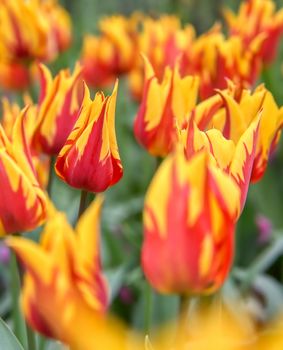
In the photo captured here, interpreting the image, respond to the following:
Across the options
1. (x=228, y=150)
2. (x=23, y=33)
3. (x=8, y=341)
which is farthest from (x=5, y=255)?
(x=228, y=150)

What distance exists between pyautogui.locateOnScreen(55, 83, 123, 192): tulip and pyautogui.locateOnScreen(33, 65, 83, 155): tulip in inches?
8.6

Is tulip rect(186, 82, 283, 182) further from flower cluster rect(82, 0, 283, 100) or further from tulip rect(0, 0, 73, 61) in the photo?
tulip rect(0, 0, 73, 61)

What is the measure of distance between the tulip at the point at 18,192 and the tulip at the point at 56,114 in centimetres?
23

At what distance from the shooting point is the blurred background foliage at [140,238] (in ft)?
5.43

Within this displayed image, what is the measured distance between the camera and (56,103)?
3.72 ft

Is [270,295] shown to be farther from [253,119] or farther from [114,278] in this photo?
[253,119]

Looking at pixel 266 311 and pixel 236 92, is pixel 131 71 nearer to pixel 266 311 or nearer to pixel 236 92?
pixel 266 311

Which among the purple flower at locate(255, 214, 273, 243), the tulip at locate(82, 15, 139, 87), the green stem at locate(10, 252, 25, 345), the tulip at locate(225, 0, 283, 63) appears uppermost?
the tulip at locate(225, 0, 283, 63)

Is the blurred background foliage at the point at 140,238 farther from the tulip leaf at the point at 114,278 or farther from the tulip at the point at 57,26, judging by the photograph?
the tulip at the point at 57,26

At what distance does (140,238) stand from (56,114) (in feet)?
2.25

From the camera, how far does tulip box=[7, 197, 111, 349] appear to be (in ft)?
1.85

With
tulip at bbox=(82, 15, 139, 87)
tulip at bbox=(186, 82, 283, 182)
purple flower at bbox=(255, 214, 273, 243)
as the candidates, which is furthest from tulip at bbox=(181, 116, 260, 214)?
tulip at bbox=(82, 15, 139, 87)

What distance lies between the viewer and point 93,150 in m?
0.90

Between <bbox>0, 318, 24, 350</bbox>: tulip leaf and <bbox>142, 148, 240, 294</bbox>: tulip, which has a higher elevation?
<bbox>142, 148, 240, 294</bbox>: tulip
